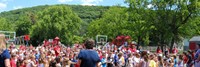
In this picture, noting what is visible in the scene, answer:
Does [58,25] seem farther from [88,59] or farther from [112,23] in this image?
[88,59]

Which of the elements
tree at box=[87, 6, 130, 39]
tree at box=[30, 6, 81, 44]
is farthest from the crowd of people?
tree at box=[30, 6, 81, 44]

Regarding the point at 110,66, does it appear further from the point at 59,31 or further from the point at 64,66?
the point at 59,31

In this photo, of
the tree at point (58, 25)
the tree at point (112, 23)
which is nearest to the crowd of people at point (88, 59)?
the tree at point (112, 23)

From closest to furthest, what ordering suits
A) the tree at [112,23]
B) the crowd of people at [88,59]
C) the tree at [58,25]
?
the crowd of people at [88,59] → the tree at [112,23] → the tree at [58,25]

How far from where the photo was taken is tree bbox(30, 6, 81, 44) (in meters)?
83.0

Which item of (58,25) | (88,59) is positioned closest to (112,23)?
(58,25)

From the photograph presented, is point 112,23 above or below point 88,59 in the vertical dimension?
below

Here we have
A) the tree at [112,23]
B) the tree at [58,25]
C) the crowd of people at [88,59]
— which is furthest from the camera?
the tree at [58,25]

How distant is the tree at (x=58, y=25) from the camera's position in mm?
83000

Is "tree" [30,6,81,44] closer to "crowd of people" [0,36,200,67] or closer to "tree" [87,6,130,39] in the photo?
"tree" [87,6,130,39]

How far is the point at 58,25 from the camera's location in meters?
82.8

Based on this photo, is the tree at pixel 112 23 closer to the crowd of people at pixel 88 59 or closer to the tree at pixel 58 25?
the tree at pixel 58 25

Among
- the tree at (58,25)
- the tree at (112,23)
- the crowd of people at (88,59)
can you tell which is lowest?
the tree at (58,25)

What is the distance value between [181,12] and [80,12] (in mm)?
149267
